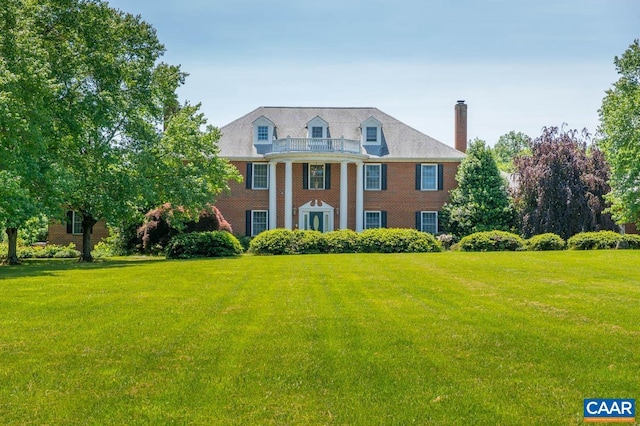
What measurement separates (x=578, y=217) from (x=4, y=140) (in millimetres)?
26007

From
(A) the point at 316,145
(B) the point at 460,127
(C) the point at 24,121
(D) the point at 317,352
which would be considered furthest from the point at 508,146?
(D) the point at 317,352

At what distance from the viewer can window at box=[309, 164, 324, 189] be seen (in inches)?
1403

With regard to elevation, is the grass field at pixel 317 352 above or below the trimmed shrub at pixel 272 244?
below

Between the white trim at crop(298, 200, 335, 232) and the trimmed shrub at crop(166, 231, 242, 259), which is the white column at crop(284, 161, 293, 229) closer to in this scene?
the white trim at crop(298, 200, 335, 232)

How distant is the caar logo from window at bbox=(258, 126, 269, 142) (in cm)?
3147

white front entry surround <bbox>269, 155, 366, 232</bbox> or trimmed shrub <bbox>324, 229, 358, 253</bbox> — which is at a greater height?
white front entry surround <bbox>269, 155, 366, 232</bbox>

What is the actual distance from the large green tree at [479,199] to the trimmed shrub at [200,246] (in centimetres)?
1390

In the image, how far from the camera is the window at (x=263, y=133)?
3638 centimetres

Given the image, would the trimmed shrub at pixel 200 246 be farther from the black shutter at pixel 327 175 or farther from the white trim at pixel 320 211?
the black shutter at pixel 327 175

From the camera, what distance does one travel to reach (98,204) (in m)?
23.7

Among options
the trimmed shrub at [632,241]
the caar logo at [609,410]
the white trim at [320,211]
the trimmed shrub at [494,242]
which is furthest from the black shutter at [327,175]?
the caar logo at [609,410]

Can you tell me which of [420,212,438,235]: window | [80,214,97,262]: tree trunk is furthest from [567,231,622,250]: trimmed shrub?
[80,214,97,262]: tree trunk

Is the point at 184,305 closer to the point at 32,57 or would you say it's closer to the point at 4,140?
the point at 4,140

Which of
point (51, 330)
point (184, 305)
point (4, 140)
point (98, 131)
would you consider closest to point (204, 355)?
point (51, 330)
